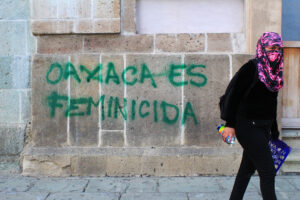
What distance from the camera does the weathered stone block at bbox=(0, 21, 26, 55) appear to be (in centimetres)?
512

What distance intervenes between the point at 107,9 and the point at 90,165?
215cm

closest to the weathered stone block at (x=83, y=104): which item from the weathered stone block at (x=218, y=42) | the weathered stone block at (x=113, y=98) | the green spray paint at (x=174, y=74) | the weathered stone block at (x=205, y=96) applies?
the weathered stone block at (x=113, y=98)

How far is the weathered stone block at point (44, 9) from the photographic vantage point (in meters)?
4.92

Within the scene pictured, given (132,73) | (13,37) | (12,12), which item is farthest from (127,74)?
(12,12)

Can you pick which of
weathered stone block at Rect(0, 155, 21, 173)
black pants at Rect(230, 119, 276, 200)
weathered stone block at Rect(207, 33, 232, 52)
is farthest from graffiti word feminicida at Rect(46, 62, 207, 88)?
black pants at Rect(230, 119, 276, 200)

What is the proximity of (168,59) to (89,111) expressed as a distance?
1302 mm

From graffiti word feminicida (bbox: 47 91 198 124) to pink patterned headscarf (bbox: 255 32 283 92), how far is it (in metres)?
1.94

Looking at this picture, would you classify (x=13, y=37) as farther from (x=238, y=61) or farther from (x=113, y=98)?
(x=238, y=61)

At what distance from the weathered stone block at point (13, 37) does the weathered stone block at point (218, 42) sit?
105 inches

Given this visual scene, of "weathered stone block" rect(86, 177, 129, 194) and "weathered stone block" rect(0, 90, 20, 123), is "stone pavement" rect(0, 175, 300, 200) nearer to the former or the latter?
"weathered stone block" rect(86, 177, 129, 194)

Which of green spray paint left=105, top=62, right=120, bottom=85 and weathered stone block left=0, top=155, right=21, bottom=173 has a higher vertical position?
green spray paint left=105, top=62, right=120, bottom=85

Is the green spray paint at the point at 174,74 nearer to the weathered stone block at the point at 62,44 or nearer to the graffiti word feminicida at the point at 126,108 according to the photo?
the graffiti word feminicida at the point at 126,108

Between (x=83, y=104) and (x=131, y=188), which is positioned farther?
(x=83, y=104)

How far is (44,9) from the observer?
4922 mm
